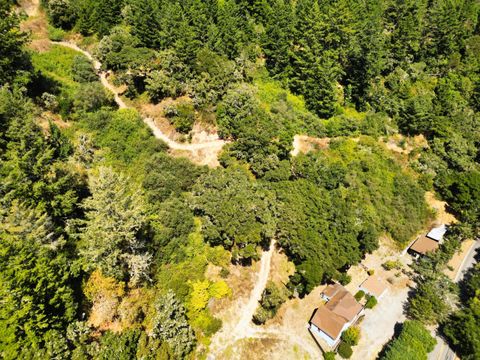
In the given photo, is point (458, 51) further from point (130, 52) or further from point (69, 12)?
point (69, 12)

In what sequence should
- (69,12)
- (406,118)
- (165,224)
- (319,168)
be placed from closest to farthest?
(165,224) → (319,168) → (69,12) → (406,118)

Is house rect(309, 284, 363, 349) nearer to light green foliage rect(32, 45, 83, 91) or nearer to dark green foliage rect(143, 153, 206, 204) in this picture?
dark green foliage rect(143, 153, 206, 204)

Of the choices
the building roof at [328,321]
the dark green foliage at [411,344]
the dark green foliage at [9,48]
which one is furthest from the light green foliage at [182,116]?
the dark green foliage at [411,344]

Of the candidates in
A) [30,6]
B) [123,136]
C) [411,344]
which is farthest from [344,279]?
[30,6]

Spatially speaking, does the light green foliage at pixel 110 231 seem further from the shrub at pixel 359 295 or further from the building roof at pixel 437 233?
the building roof at pixel 437 233

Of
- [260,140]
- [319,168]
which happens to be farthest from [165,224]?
[319,168]

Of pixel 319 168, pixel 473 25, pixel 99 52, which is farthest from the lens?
pixel 473 25

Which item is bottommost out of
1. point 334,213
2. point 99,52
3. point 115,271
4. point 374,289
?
point 374,289
